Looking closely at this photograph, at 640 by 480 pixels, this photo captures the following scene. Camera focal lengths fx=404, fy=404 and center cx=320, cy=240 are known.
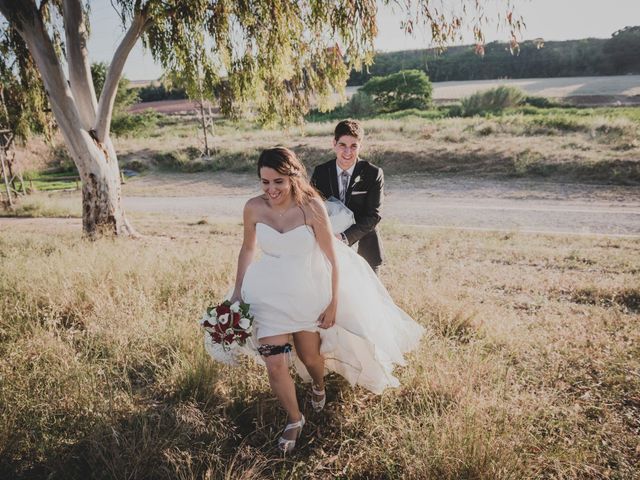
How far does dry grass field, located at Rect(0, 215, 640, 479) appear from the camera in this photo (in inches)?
95.8

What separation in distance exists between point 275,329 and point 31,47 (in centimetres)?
793

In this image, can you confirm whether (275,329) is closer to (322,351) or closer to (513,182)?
(322,351)

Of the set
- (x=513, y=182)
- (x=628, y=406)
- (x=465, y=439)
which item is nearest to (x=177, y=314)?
(x=465, y=439)

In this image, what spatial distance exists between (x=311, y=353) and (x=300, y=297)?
1.58ft

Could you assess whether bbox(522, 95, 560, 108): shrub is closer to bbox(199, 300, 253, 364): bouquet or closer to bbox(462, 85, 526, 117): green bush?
bbox(462, 85, 526, 117): green bush

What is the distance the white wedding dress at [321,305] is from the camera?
2693 millimetres

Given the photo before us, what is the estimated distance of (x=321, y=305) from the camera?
110 inches

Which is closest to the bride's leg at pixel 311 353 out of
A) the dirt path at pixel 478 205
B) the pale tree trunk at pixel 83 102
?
the pale tree trunk at pixel 83 102

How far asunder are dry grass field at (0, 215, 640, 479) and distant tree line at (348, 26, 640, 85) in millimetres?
50078

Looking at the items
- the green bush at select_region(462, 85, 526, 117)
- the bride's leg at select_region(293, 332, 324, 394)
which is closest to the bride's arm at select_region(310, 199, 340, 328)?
the bride's leg at select_region(293, 332, 324, 394)

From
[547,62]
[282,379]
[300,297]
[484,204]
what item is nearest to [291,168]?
[300,297]

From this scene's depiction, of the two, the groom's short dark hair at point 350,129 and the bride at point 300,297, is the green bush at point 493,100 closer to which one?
the groom's short dark hair at point 350,129

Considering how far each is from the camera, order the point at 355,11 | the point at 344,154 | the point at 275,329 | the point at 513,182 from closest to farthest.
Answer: the point at 275,329, the point at 344,154, the point at 355,11, the point at 513,182

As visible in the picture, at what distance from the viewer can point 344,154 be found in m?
3.79
